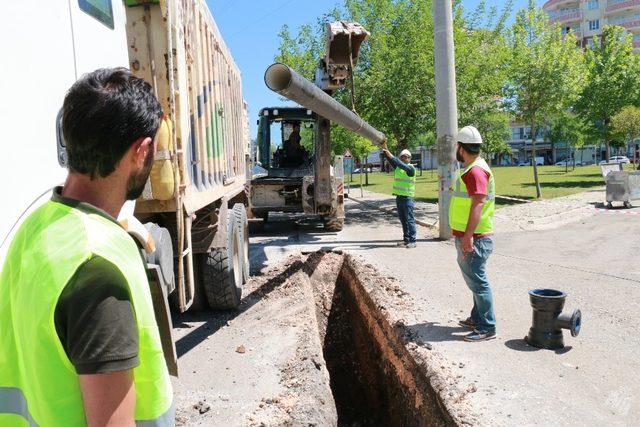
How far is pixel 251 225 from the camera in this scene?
44.2 ft

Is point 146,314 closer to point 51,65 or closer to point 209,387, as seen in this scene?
point 51,65

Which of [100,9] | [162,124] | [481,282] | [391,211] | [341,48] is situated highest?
[341,48]

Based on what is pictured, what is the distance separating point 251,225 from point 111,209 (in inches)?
482

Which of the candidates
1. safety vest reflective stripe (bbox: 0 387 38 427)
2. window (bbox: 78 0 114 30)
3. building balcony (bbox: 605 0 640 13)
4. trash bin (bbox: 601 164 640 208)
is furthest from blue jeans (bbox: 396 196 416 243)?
building balcony (bbox: 605 0 640 13)

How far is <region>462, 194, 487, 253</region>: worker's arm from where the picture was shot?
4730mm

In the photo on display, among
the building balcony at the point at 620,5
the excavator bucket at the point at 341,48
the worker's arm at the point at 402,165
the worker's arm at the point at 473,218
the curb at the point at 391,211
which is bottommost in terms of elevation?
the curb at the point at 391,211

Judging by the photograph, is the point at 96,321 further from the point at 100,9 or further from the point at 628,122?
the point at 628,122

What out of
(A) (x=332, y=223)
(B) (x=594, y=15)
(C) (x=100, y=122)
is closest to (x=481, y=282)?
(C) (x=100, y=122)

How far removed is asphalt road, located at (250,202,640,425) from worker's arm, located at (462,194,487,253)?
0.90 meters

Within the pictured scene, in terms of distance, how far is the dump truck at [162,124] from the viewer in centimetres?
197

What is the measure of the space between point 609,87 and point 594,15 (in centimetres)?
5382

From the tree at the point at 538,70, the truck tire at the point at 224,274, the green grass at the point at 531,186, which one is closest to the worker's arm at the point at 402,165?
the truck tire at the point at 224,274

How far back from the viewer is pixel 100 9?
2.83 m

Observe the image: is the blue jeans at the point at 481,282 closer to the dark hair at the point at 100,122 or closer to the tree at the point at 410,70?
the dark hair at the point at 100,122
